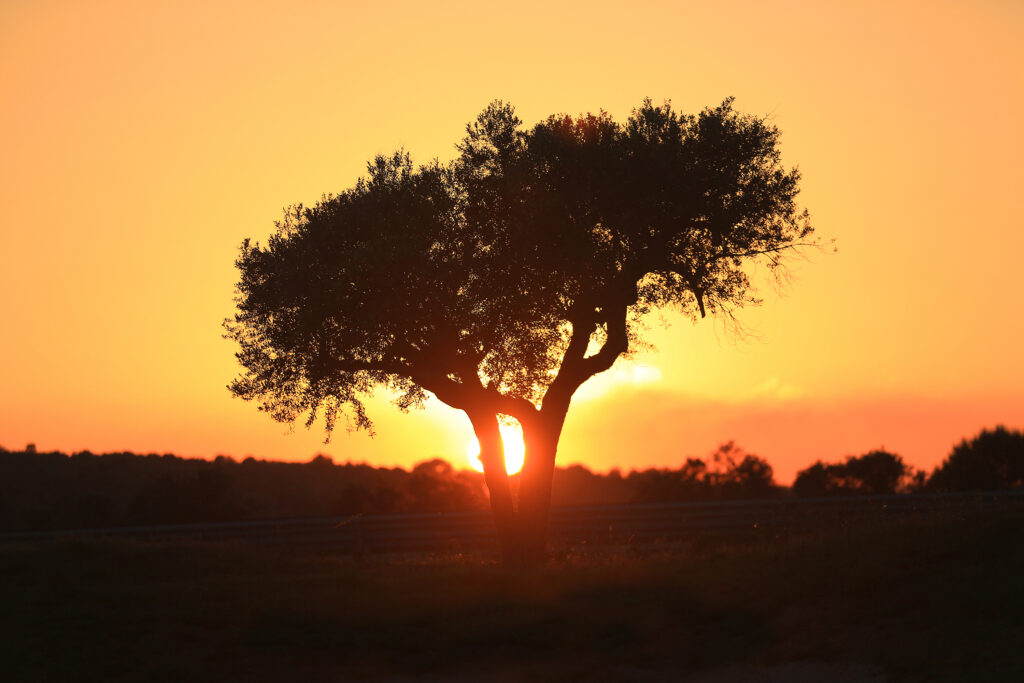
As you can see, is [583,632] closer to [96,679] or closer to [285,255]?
[96,679]

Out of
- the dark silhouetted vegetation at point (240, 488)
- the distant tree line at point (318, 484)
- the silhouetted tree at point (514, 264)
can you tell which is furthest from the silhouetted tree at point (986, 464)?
the silhouetted tree at point (514, 264)

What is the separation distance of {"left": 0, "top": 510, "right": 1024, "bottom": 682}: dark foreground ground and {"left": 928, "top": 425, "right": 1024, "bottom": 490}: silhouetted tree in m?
23.7

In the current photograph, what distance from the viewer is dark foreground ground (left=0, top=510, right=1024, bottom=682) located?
13922mm

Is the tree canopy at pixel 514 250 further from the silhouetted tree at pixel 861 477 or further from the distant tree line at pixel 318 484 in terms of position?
the silhouetted tree at pixel 861 477

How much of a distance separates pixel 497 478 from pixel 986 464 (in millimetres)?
26595

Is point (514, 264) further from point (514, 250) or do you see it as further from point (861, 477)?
point (861, 477)

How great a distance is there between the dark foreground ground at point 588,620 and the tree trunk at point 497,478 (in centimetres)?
305

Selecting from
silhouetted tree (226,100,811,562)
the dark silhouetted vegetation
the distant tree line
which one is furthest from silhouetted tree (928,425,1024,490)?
silhouetted tree (226,100,811,562)

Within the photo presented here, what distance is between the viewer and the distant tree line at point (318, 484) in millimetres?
40812

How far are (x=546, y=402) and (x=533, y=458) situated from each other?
4.65ft

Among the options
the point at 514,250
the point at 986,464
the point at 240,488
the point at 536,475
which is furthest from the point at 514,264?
the point at 240,488

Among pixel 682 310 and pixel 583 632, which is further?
pixel 682 310

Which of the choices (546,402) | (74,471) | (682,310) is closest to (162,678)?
(546,402)

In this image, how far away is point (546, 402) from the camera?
23.7 metres
